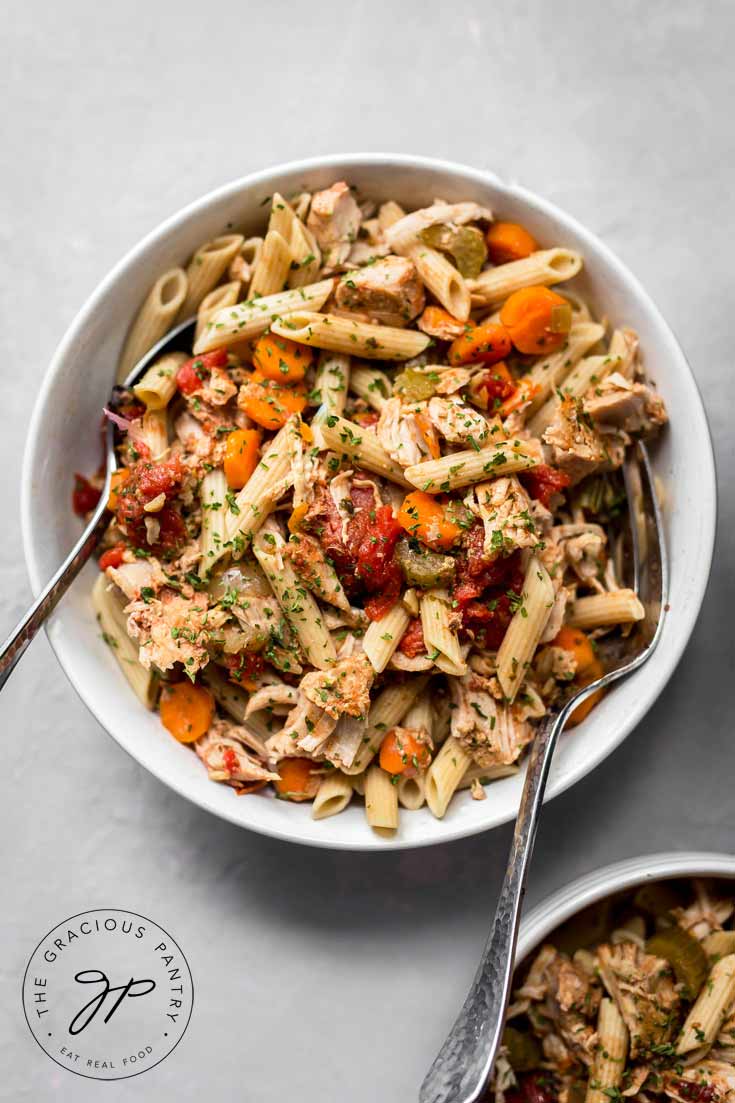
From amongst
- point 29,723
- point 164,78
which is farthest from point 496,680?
point 164,78

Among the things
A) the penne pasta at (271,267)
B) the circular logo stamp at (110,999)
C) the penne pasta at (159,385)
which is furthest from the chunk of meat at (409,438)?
the circular logo stamp at (110,999)

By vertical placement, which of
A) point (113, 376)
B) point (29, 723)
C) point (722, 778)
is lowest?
→ point (29, 723)

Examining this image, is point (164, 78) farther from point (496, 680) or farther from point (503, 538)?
point (496, 680)

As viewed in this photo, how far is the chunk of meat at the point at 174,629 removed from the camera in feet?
7.94

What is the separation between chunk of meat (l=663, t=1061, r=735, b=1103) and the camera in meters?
2.80

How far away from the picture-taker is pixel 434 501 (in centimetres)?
246

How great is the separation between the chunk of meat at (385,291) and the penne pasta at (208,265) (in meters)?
0.33

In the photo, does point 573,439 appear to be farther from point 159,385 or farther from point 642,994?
point 642,994

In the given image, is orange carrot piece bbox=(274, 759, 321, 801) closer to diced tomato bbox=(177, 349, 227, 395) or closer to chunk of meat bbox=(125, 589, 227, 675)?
chunk of meat bbox=(125, 589, 227, 675)

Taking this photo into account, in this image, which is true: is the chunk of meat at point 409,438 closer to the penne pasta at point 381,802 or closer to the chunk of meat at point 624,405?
the chunk of meat at point 624,405

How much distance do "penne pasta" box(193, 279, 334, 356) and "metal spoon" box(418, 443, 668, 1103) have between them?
3.34ft

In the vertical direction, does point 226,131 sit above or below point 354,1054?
above

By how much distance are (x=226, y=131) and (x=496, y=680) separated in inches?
77.8

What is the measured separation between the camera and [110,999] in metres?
3.00
